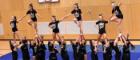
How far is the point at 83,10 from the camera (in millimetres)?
14734

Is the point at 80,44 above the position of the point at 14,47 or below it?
above

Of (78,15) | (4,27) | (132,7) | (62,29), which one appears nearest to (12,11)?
(4,27)

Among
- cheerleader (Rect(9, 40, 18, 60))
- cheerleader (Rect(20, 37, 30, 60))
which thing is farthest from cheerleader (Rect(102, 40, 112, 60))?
cheerleader (Rect(9, 40, 18, 60))

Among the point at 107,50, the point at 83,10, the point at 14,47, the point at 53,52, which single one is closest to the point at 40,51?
the point at 53,52

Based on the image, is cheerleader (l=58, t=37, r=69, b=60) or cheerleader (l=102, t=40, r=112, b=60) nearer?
cheerleader (l=102, t=40, r=112, b=60)

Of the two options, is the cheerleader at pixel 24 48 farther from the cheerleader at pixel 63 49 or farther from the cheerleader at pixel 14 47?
the cheerleader at pixel 63 49

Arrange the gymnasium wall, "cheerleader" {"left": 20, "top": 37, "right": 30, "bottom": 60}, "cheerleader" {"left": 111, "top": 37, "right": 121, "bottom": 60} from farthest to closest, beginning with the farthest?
the gymnasium wall < "cheerleader" {"left": 20, "top": 37, "right": 30, "bottom": 60} < "cheerleader" {"left": 111, "top": 37, "right": 121, "bottom": 60}

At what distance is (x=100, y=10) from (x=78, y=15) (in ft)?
15.5

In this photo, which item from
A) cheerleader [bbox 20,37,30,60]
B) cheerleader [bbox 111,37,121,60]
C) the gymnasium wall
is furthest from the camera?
the gymnasium wall

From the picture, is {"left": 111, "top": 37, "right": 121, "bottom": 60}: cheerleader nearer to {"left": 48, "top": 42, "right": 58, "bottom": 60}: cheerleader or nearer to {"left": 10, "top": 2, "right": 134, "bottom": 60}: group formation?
{"left": 10, "top": 2, "right": 134, "bottom": 60}: group formation

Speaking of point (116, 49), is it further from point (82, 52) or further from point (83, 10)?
point (83, 10)

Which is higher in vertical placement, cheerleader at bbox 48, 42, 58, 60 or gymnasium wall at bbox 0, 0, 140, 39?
gymnasium wall at bbox 0, 0, 140, 39

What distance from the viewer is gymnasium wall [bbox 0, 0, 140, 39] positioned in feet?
46.2

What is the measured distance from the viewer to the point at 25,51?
1064cm
